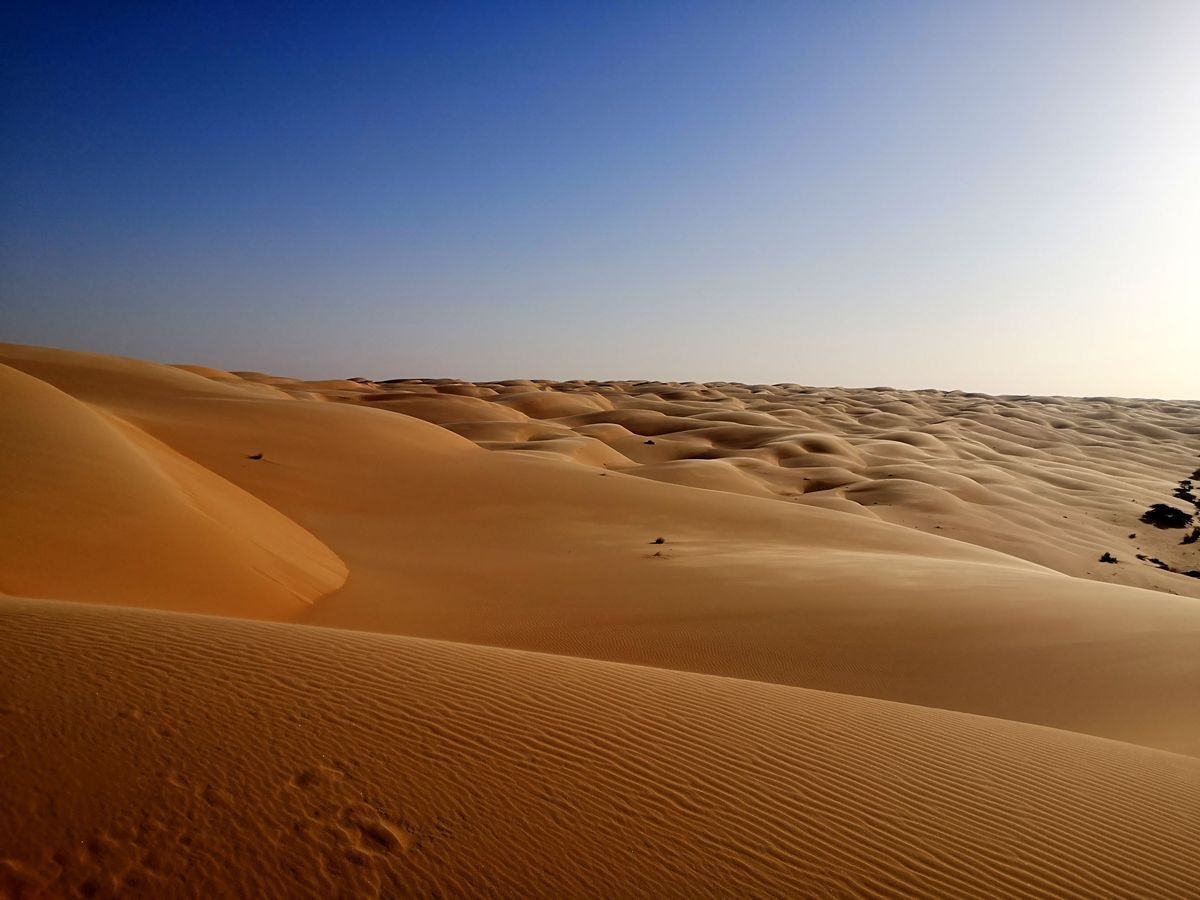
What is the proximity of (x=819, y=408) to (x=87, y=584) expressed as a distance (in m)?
63.9

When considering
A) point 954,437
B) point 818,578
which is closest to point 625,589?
point 818,578

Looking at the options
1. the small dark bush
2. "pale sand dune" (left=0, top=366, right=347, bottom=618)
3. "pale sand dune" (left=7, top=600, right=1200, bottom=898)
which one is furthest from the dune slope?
the small dark bush

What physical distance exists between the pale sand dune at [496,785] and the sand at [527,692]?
0.06 feet

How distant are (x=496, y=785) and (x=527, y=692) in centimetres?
126

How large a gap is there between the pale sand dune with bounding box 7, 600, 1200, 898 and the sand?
2 cm

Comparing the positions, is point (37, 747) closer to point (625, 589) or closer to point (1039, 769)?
point (1039, 769)

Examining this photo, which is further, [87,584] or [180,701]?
[87,584]

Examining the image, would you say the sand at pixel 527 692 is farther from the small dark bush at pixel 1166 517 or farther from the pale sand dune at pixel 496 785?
the small dark bush at pixel 1166 517

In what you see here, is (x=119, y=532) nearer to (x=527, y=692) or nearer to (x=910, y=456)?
(x=527, y=692)

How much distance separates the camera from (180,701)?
13.4ft

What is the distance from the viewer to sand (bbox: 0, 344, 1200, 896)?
10.7ft

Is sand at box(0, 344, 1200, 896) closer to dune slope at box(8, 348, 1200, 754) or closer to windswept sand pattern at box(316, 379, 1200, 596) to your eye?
dune slope at box(8, 348, 1200, 754)

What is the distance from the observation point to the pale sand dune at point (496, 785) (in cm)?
307

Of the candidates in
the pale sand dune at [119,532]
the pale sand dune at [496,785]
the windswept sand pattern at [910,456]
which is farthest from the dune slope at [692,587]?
the windswept sand pattern at [910,456]
